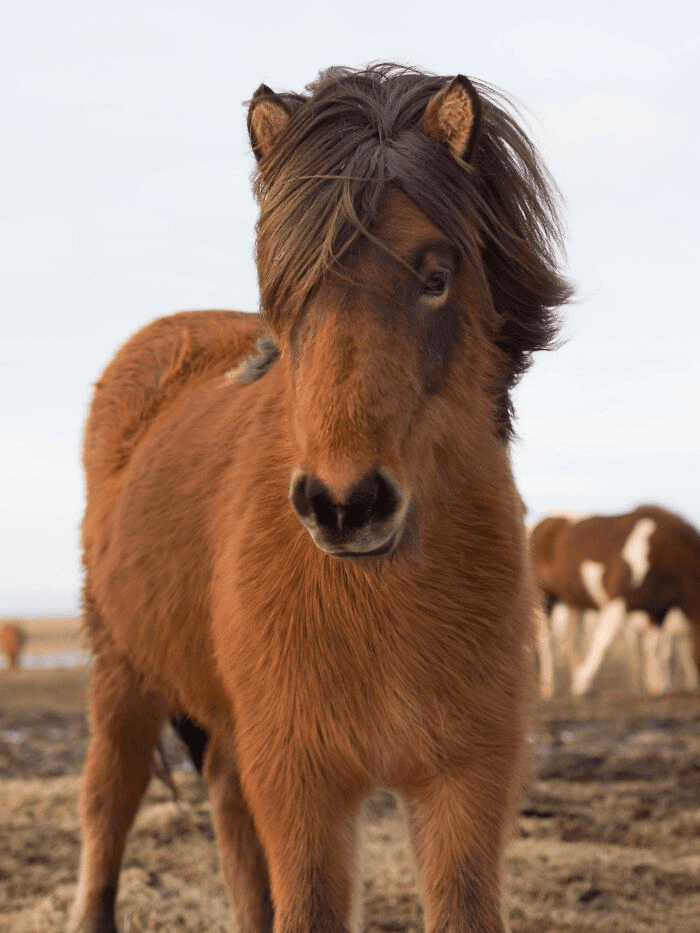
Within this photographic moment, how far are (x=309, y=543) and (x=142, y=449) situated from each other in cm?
152

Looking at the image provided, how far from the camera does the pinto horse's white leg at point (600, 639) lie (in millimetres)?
14602

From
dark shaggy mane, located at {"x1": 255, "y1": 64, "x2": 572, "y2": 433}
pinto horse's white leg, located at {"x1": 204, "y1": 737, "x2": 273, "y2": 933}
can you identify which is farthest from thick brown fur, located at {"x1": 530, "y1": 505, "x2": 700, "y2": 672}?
dark shaggy mane, located at {"x1": 255, "y1": 64, "x2": 572, "y2": 433}

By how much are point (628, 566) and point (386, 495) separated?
1340cm

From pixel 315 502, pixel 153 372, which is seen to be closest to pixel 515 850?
pixel 153 372

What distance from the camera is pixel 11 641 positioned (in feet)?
75.3

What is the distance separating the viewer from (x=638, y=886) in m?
4.81

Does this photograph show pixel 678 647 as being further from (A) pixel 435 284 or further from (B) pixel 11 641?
(A) pixel 435 284

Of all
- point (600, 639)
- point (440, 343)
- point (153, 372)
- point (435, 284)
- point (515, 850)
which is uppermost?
point (153, 372)

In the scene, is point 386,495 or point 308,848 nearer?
point 386,495

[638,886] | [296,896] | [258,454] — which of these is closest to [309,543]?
[258,454]

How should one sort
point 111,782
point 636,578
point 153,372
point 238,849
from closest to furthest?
point 238,849 < point 111,782 < point 153,372 < point 636,578

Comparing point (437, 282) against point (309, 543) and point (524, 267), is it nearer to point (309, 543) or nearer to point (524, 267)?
point (524, 267)

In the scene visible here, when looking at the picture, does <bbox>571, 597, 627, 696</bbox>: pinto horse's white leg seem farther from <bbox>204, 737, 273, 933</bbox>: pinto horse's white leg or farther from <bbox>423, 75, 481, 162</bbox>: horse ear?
<bbox>423, 75, 481, 162</bbox>: horse ear

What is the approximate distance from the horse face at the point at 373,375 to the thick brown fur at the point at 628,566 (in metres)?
13.0
